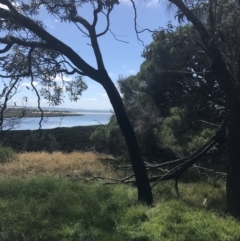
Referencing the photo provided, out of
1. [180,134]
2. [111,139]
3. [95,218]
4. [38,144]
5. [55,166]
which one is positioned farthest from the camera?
[38,144]

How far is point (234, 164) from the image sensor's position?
9023mm

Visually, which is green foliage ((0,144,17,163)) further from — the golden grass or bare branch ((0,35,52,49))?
bare branch ((0,35,52,49))

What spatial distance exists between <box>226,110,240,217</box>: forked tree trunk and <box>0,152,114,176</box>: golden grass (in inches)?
231

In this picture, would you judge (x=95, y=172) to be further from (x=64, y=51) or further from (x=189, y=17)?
(x=189, y=17)

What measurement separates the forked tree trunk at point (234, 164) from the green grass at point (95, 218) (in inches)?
12.8

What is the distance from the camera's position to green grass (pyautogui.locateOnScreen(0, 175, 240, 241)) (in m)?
6.64

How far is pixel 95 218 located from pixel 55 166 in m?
9.57

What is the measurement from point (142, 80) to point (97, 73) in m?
13.5

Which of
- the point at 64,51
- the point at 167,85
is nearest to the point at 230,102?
the point at 64,51

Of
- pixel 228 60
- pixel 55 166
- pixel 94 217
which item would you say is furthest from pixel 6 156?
pixel 228 60

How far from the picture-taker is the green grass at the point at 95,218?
21.8ft

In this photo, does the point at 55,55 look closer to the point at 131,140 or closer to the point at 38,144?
the point at 131,140

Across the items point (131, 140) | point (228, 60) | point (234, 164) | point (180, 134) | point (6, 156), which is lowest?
point (6, 156)

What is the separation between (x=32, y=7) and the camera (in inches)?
383
